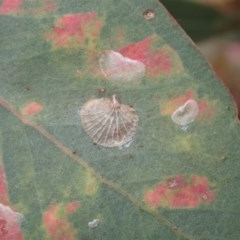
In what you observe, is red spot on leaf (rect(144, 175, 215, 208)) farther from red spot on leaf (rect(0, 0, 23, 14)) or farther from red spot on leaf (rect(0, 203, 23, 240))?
red spot on leaf (rect(0, 0, 23, 14))

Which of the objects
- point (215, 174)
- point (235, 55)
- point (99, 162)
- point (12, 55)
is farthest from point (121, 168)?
point (235, 55)

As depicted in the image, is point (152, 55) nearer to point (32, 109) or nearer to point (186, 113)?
point (186, 113)

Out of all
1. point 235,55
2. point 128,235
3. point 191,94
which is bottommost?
point 235,55

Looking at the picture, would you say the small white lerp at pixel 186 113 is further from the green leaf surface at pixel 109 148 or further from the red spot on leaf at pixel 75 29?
the red spot on leaf at pixel 75 29

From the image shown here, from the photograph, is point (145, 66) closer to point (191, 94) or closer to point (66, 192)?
→ point (191, 94)

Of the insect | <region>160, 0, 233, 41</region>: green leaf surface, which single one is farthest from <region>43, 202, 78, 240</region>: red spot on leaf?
<region>160, 0, 233, 41</region>: green leaf surface

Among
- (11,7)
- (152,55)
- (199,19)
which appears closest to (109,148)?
(152,55)
